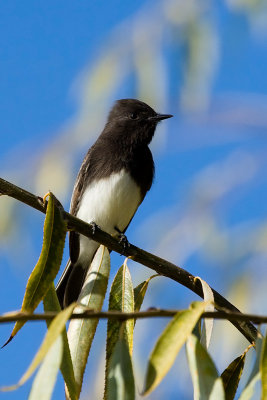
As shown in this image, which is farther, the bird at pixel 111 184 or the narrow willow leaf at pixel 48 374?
the bird at pixel 111 184

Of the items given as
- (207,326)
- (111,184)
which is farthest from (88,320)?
(111,184)

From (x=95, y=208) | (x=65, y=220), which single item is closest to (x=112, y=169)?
(x=95, y=208)

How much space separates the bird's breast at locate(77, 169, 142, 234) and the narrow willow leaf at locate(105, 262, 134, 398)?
1698mm

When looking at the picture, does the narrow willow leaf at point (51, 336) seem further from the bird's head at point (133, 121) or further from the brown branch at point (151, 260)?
the bird's head at point (133, 121)

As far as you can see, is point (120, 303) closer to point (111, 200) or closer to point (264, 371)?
point (264, 371)

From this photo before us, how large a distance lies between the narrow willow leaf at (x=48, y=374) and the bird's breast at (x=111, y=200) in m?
2.22

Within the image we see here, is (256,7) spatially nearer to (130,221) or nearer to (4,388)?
(130,221)

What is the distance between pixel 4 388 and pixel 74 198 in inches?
102

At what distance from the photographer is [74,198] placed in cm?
340

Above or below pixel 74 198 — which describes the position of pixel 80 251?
below

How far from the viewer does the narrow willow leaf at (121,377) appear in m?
0.94

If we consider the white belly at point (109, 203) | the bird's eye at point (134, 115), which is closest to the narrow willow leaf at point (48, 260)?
the white belly at point (109, 203)

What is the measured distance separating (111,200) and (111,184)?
9 cm

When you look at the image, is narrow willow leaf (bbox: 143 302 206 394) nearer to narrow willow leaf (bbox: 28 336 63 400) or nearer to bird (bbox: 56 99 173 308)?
narrow willow leaf (bbox: 28 336 63 400)
